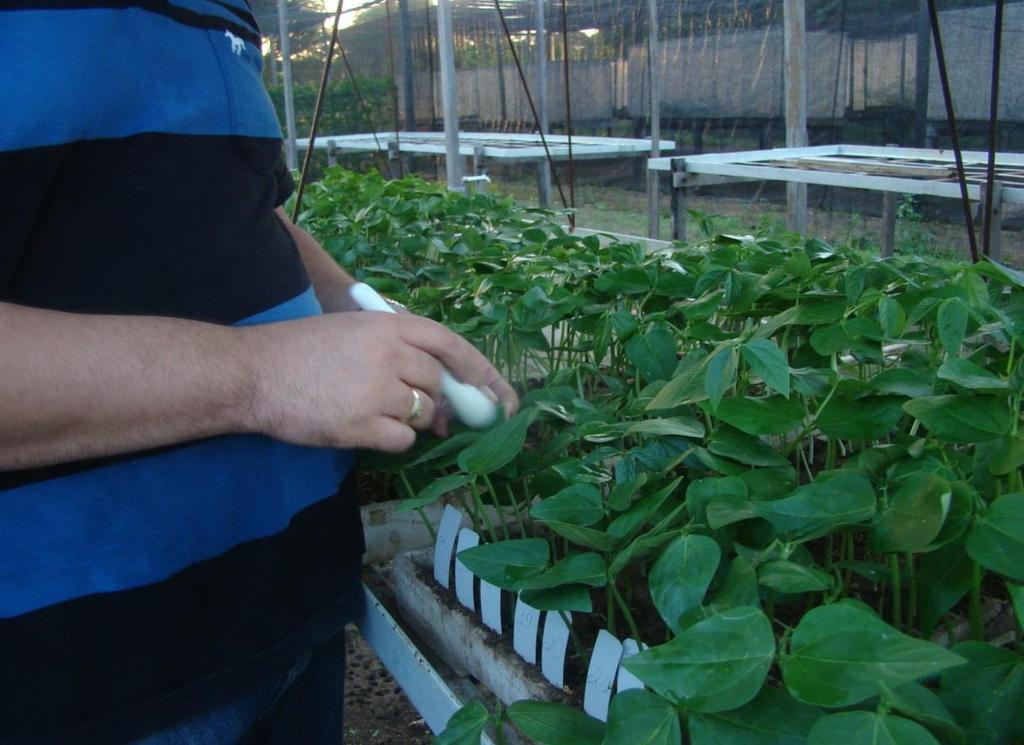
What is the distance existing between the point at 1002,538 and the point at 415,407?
11.5 inches

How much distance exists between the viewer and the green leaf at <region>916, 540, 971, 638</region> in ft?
1.61

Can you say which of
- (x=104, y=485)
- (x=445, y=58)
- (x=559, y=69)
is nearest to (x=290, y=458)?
(x=104, y=485)

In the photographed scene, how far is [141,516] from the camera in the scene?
536 millimetres

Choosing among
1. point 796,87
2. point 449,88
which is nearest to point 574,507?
point 449,88

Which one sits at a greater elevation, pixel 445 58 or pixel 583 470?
pixel 445 58

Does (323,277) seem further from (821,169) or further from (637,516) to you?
(821,169)

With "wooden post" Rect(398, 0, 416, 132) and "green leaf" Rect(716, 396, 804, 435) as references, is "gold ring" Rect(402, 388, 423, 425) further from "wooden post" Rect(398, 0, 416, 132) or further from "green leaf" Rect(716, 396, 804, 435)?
"wooden post" Rect(398, 0, 416, 132)

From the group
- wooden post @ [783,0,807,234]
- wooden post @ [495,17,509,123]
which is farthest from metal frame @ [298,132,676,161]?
A: wooden post @ [495,17,509,123]

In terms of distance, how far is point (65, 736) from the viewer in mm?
525

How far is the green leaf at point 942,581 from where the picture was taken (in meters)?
0.49

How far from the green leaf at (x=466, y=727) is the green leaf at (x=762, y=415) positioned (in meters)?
0.22

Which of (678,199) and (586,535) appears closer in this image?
(586,535)

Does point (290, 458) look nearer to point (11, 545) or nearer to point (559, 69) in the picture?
point (11, 545)

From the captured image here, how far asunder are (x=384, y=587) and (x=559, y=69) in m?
6.82
